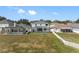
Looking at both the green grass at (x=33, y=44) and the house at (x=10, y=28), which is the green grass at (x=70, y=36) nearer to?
the green grass at (x=33, y=44)

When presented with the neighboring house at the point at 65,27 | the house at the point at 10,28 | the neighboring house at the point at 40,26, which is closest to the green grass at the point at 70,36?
the neighboring house at the point at 65,27

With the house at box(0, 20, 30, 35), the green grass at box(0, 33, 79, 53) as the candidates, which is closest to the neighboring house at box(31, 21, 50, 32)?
the green grass at box(0, 33, 79, 53)

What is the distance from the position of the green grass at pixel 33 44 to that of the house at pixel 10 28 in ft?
0.25

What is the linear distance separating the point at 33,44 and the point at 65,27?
1.99 ft

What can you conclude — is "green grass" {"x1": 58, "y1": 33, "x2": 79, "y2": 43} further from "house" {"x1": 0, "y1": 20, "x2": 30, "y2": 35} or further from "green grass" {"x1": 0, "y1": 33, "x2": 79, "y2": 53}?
"house" {"x1": 0, "y1": 20, "x2": 30, "y2": 35}

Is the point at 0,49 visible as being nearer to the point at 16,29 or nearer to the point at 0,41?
the point at 0,41

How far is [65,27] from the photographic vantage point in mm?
4445

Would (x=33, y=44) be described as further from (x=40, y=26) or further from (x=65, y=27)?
(x=65, y=27)

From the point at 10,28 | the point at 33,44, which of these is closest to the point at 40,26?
the point at 33,44

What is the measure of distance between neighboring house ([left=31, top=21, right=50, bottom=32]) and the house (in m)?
0.18

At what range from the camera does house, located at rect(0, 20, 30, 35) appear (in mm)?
4414

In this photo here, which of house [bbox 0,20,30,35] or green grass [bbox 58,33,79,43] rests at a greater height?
house [bbox 0,20,30,35]

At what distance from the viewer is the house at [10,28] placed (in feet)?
14.5
